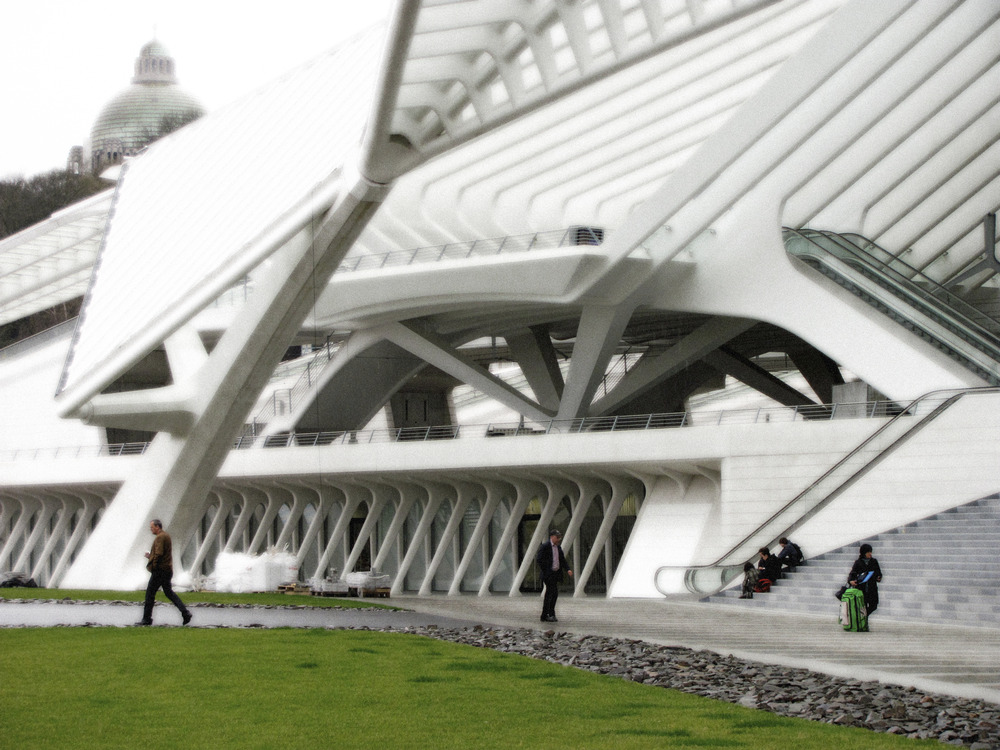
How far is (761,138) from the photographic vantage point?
98.1 feet

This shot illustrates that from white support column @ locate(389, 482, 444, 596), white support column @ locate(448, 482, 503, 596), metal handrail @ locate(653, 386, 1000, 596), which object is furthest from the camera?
white support column @ locate(389, 482, 444, 596)

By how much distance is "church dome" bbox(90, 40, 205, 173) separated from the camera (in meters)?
119

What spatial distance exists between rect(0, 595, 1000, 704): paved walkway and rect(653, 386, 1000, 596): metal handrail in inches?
33.1

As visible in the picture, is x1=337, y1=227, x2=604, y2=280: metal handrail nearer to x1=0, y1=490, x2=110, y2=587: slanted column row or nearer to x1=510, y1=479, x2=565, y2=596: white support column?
x1=510, y1=479, x2=565, y2=596: white support column

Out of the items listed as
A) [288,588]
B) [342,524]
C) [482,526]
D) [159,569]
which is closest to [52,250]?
[342,524]

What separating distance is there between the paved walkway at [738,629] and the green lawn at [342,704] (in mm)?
2532

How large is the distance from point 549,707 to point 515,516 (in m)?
23.9

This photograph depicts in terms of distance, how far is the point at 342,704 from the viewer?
9.82 metres

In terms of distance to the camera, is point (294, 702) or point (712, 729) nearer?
point (712, 729)

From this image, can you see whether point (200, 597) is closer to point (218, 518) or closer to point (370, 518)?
point (370, 518)

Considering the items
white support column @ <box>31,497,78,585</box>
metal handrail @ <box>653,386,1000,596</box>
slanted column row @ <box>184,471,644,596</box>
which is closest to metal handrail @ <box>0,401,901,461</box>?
slanted column row @ <box>184,471,644,596</box>

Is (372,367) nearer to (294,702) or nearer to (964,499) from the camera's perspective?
(964,499)

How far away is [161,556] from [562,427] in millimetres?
20525

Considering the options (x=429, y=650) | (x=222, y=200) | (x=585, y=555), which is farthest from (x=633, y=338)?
(x=429, y=650)
